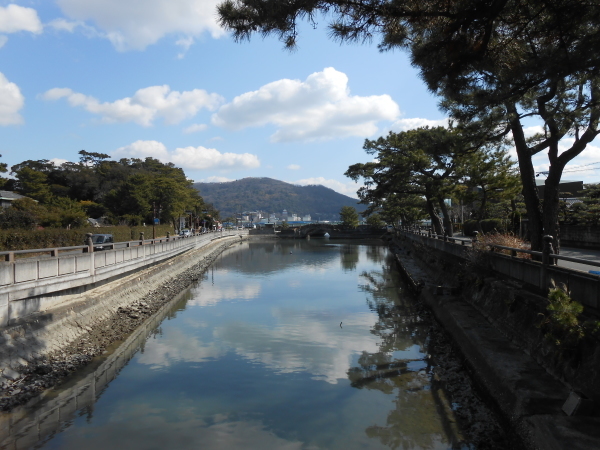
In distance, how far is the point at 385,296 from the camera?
22.1m

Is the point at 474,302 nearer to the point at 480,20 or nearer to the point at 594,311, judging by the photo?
the point at 594,311

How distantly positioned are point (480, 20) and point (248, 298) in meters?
17.6

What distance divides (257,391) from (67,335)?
5470 millimetres

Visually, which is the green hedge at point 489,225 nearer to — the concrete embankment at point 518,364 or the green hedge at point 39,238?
the concrete embankment at point 518,364

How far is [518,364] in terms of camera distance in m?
8.04

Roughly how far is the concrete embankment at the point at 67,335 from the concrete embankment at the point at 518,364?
28.7 ft

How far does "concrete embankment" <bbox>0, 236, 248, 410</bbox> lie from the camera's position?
29.4 ft

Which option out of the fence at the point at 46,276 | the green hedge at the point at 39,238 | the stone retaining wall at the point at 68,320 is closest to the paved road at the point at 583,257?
the stone retaining wall at the point at 68,320

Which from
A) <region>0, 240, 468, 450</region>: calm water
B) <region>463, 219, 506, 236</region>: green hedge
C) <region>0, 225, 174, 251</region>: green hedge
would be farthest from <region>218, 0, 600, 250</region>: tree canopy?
<region>463, 219, 506, 236</region>: green hedge

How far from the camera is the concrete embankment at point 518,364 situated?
18.6 ft

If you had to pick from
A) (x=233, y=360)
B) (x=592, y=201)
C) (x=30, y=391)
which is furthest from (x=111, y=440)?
(x=592, y=201)

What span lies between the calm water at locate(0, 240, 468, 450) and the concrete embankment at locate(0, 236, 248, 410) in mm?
520

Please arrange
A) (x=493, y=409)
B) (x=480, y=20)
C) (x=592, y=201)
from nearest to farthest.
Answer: (x=480, y=20)
(x=493, y=409)
(x=592, y=201)

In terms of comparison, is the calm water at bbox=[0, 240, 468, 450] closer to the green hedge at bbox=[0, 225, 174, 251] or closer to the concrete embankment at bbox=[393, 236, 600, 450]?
the concrete embankment at bbox=[393, 236, 600, 450]
